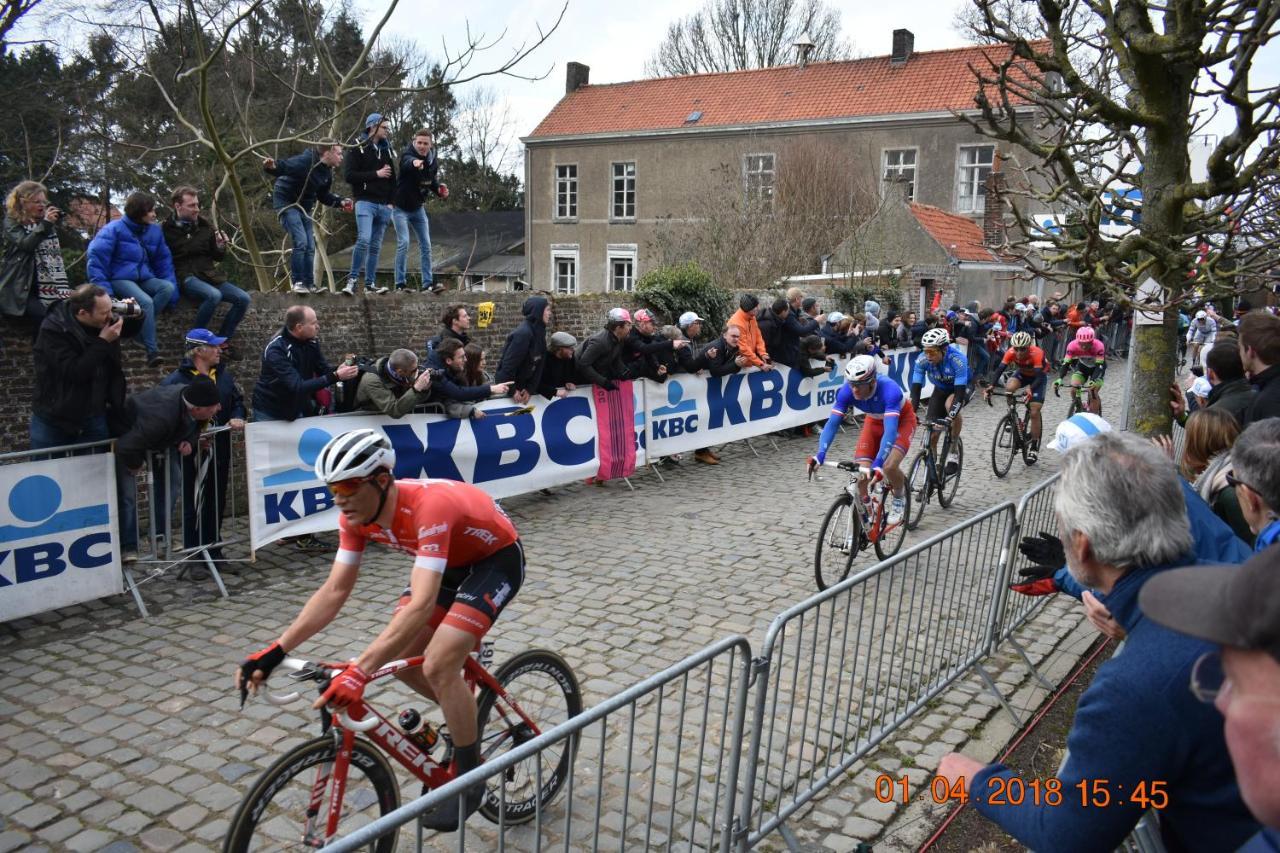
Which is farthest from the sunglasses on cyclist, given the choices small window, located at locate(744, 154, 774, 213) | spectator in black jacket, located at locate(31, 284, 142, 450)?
small window, located at locate(744, 154, 774, 213)

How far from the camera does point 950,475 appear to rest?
1072 centimetres

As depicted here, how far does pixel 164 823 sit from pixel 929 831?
356 centimetres

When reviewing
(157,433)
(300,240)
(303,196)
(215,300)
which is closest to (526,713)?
(157,433)

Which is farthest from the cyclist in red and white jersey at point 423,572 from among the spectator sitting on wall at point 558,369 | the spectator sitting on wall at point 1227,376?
the spectator sitting on wall at point 558,369

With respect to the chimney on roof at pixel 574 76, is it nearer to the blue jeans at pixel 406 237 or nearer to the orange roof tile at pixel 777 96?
the orange roof tile at pixel 777 96

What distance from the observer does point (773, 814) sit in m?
4.28

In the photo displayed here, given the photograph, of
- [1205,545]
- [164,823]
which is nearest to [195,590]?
[164,823]

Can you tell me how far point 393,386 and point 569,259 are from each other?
3622 centimetres

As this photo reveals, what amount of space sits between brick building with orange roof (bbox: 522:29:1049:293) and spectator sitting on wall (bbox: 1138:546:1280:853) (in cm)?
3170

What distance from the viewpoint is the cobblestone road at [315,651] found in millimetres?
4391

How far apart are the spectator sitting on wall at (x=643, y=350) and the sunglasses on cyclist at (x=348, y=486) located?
7634 mm

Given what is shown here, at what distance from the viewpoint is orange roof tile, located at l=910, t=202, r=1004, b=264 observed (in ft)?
93.3

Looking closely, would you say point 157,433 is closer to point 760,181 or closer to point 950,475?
point 950,475

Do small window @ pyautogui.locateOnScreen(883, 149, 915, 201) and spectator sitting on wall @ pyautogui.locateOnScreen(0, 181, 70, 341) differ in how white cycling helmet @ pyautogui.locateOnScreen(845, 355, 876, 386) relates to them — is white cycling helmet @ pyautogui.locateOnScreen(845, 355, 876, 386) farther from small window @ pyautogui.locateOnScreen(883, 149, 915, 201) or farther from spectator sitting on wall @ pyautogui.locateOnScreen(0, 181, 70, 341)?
small window @ pyautogui.locateOnScreen(883, 149, 915, 201)
